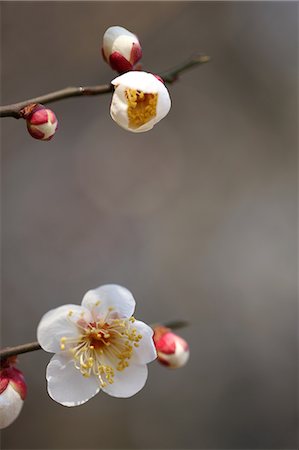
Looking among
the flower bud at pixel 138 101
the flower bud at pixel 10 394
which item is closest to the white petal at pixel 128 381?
the flower bud at pixel 10 394

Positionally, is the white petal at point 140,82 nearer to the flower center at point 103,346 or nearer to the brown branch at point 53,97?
the brown branch at point 53,97

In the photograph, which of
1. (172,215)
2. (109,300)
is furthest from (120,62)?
(172,215)

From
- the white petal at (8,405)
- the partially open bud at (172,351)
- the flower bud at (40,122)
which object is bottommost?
the white petal at (8,405)

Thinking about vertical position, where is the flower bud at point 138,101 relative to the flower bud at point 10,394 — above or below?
above

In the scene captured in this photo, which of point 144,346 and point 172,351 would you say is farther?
point 172,351

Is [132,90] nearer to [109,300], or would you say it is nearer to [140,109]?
[140,109]

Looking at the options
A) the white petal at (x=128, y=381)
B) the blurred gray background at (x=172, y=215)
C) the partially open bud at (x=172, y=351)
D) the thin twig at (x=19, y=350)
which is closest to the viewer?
the thin twig at (x=19, y=350)

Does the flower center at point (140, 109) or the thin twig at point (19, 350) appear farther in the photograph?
the flower center at point (140, 109)
